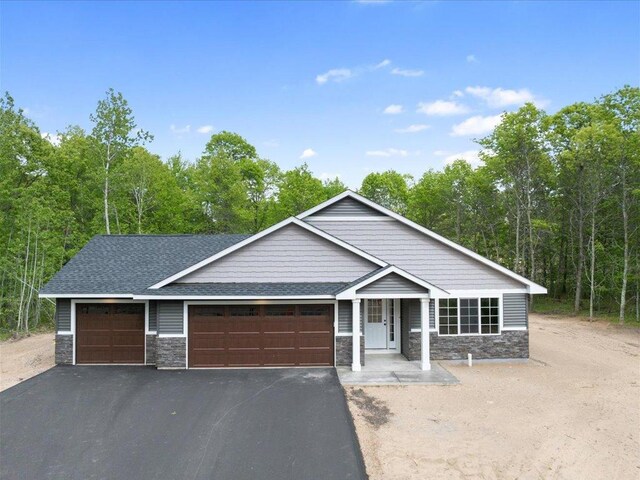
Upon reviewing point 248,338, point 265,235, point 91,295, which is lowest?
point 248,338

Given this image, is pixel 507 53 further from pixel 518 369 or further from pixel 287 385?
pixel 287 385

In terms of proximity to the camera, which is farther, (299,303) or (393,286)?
(299,303)

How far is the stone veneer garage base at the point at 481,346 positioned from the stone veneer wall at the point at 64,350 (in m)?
10.7

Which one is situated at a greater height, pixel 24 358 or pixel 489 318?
pixel 489 318

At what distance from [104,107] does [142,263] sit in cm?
1313

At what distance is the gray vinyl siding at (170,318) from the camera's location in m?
11.9

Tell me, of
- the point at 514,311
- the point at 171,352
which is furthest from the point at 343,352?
the point at 514,311

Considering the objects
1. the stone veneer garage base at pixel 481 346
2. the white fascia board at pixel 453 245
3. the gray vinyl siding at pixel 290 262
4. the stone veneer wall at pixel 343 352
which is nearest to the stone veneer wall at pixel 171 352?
the gray vinyl siding at pixel 290 262

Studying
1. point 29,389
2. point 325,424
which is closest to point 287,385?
point 325,424

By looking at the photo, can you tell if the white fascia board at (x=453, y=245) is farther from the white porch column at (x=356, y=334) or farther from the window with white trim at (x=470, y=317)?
the white porch column at (x=356, y=334)

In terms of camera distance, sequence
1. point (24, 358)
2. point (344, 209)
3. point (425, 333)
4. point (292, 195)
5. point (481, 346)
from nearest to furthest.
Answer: point (425, 333) < point (481, 346) < point (24, 358) < point (344, 209) < point (292, 195)

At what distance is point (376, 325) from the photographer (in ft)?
45.5

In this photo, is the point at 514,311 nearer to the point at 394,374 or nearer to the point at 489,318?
the point at 489,318

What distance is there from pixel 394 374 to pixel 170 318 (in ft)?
22.3
